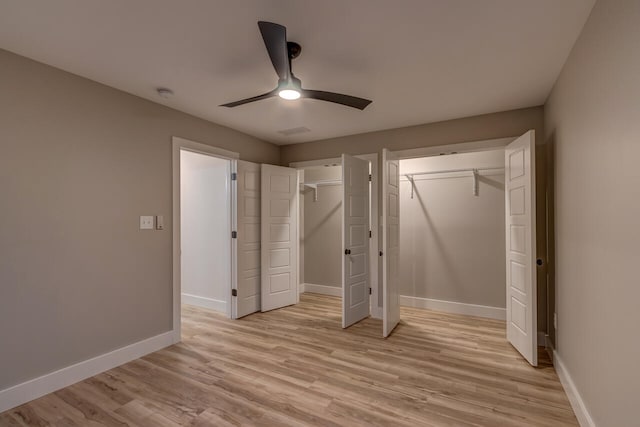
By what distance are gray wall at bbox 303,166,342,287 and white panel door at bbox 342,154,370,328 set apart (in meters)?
1.15

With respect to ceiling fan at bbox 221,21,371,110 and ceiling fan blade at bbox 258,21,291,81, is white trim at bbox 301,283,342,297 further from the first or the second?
ceiling fan blade at bbox 258,21,291,81

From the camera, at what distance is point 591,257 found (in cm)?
181

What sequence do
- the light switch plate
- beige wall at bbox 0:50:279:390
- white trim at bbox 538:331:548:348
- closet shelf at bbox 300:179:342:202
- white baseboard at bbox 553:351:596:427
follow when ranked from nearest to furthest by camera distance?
white baseboard at bbox 553:351:596:427
beige wall at bbox 0:50:279:390
the light switch plate
white trim at bbox 538:331:548:348
closet shelf at bbox 300:179:342:202

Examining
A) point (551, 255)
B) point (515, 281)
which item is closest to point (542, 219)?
point (551, 255)

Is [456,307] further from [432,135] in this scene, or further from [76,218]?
[76,218]

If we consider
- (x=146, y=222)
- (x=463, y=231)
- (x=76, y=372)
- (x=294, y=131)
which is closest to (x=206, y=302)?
(x=146, y=222)

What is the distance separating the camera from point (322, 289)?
546 cm

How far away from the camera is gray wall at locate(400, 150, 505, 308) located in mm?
4102

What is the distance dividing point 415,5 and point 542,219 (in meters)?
2.62

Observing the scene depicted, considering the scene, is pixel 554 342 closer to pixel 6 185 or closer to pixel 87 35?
pixel 87 35

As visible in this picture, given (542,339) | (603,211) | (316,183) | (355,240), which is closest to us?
(603,211)

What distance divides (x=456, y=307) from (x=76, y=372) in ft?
14.0

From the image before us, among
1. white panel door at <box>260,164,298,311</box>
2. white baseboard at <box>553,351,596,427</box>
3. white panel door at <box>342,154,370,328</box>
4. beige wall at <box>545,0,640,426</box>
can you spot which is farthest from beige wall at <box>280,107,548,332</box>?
beige wall at <box>545,0,640,426</box>

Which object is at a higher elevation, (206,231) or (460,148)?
(460,148)
